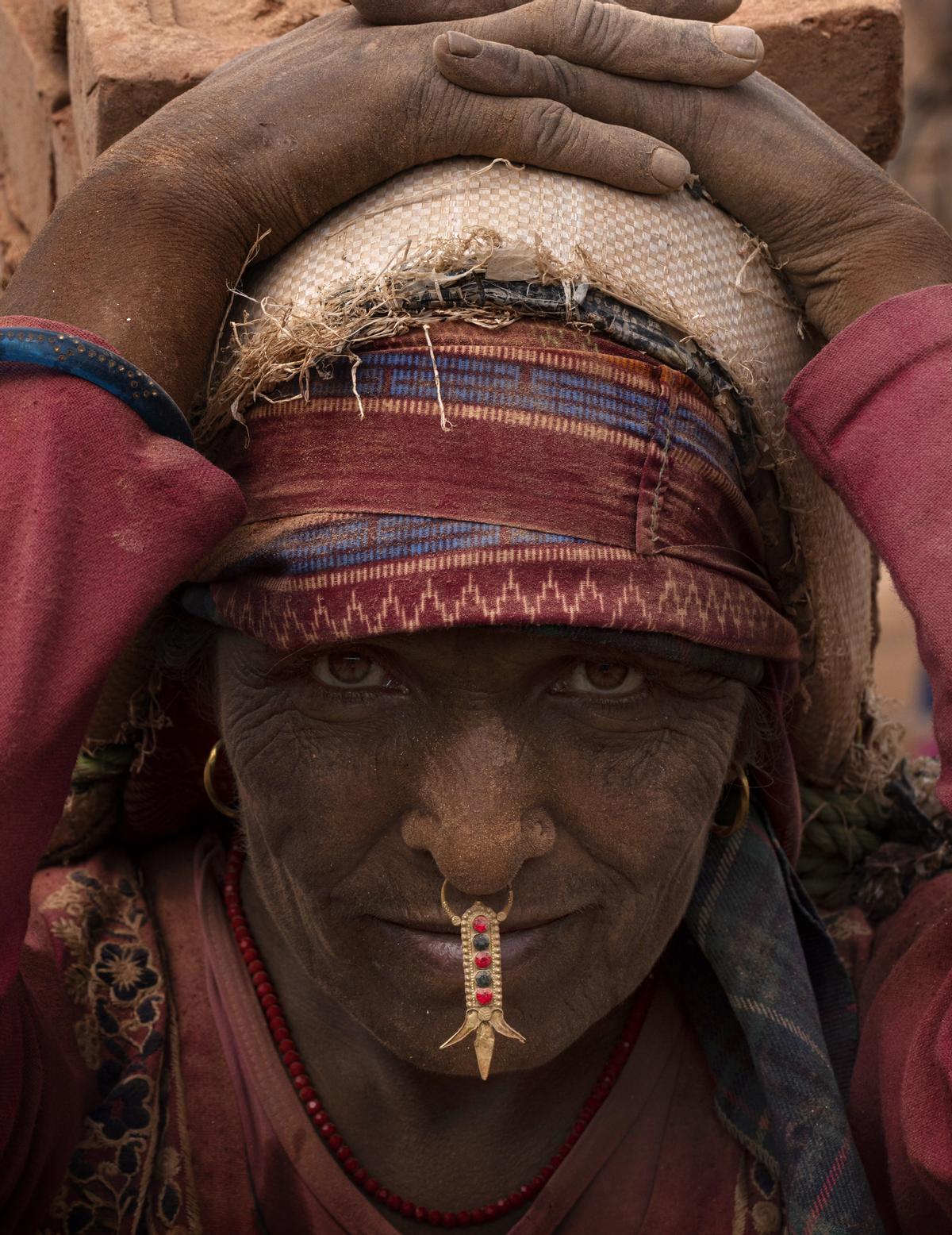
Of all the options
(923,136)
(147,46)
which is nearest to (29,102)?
(147,46)

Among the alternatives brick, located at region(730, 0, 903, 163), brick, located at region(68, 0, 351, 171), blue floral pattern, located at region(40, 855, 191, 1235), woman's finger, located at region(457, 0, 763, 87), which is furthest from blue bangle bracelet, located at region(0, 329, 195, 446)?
brick, located at region(730, 0, 903, 163)

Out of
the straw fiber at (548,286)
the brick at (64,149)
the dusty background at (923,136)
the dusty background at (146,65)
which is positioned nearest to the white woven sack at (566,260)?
Answer: the straw fiber at (548,286)

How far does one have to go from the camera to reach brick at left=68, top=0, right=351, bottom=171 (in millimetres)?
2035

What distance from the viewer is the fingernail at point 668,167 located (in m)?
1.70

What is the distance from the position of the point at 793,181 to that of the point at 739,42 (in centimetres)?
17

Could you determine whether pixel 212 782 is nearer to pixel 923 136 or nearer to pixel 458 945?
pixel 458 945

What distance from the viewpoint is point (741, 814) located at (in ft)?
6.53

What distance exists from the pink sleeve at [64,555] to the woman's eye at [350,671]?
25 cm

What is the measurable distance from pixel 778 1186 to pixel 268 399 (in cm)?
124

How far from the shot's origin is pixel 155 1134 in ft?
6.38

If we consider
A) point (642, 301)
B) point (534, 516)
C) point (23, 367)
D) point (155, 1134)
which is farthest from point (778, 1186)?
point (23, 367)

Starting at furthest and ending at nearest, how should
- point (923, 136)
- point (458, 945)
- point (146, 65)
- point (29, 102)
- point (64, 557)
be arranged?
point (923, 136) < point (29, 102) < point (146, 65) < point (458, 945) < point (64, 557)

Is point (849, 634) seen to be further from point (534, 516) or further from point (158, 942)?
point (158, 942)

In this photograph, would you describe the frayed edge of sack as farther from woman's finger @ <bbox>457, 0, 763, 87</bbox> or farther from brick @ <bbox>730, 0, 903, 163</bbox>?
brick @ <bbox>730, 0, 903, 163</bbox>
